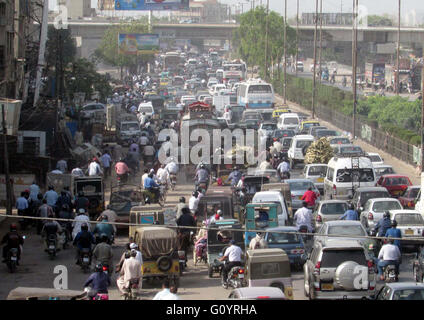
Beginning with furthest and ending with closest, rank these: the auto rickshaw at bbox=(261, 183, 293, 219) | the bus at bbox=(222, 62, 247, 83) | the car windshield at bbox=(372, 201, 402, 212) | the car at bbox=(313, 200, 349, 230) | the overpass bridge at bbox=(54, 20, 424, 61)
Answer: the overpass bridge at bbox=(54, 20, 424, 61) → the bus at bbox=(222, 62, 247, 83) → the auto rickshaw at bbox=(261, 183, 293, 219) → the car at bbox=(313, 200, 349, 230) → the car windshield at bbox=(372, 201, 402, 212)

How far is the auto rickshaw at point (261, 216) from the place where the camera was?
24797 millimetres

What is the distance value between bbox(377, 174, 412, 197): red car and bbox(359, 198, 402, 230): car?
651 centimetres

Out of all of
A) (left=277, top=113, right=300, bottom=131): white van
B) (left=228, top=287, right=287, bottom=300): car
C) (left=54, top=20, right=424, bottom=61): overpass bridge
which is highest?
(left=54, top=20, right=424, bottom=61): overpass bridge

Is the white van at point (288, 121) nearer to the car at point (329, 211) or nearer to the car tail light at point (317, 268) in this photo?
the car at point (329, 211)

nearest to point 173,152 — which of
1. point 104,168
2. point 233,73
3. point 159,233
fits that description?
point 104,168

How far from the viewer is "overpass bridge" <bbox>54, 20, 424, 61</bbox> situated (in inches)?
5064

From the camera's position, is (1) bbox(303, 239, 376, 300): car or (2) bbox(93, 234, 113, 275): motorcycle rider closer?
(1) bbox(303, 239, 376, 300): car

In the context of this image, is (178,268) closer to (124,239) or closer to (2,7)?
(124,239)

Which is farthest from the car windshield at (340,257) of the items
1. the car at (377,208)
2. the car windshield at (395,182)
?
the car windshield at (395,182)

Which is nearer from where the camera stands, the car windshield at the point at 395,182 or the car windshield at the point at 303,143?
the car windshield at the point at 395,182

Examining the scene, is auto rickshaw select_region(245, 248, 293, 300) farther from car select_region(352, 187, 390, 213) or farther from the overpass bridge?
the overpass bridge

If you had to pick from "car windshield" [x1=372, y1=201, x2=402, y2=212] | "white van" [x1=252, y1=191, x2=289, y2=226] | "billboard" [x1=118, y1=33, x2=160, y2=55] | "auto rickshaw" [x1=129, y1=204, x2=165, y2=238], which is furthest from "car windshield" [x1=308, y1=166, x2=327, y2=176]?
"billboard" [x1=118, y1=33, x2=160, y2=55]

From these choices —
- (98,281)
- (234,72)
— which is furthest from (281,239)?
(234,72)

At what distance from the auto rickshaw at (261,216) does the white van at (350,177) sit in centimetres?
669
